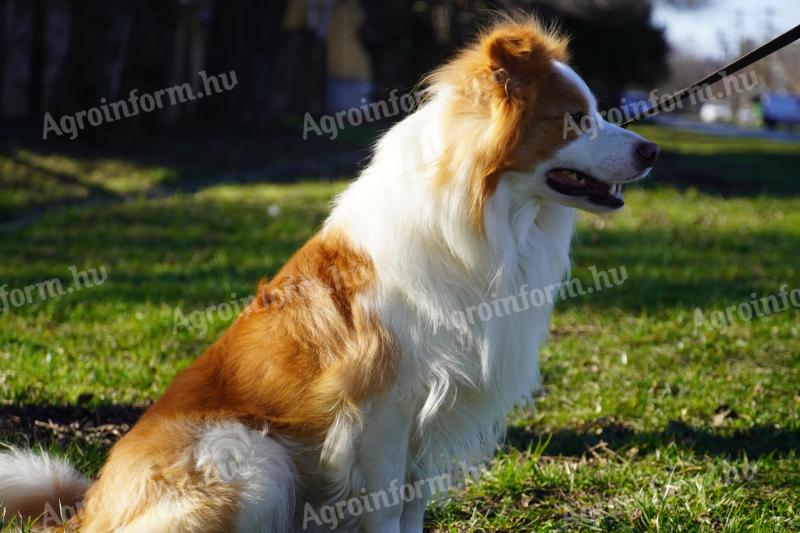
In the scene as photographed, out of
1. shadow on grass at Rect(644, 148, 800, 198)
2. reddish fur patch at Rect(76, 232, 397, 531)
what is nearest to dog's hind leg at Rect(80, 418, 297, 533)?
reddish fur patch at Rect(76, 232, 397, 531)

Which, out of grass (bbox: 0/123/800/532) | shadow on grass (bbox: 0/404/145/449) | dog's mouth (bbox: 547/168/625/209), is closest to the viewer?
dog's mouth (bbox: 547/168/625/209)

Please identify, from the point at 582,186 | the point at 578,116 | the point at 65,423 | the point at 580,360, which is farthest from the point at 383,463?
the point at 580,360

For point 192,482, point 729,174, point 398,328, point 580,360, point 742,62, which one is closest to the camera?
point 192,482

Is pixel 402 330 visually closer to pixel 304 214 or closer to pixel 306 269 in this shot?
pixel 306 269

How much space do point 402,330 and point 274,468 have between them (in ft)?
2.31

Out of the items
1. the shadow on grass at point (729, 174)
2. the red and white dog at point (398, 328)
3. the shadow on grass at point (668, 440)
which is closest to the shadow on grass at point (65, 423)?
the red and white dog at point (398, 328)

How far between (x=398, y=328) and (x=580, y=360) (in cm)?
304

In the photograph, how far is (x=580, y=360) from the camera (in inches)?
231

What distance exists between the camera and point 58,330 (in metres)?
6.19

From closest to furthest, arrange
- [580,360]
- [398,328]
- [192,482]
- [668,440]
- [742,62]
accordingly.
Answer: [192,482] → [398,328] → [742,62] → [668,440] → [580,360]

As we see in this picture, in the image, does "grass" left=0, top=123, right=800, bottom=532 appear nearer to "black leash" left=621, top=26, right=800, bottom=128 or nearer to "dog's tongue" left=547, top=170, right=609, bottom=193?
"dog's tongue" left=547, top=170, right=609, bottom=193

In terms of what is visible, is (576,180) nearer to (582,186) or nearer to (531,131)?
(582,186)

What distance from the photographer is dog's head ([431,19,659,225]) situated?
3.17 metres

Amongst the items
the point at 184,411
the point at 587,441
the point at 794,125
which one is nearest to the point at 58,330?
the point at 184,411
